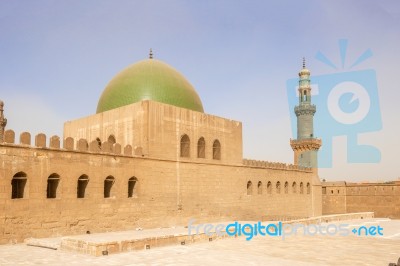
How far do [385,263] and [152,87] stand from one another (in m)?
11.2

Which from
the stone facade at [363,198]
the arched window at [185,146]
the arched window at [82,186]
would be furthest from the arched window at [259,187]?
the stone facade at [363,198]

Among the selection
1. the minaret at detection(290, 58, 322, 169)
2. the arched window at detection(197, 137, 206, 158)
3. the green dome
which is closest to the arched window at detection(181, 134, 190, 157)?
the arched window at detection(197, 137, 206, 158)

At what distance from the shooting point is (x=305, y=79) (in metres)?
34.4

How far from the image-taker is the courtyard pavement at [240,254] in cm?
783

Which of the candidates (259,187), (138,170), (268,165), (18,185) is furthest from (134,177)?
(268,165)

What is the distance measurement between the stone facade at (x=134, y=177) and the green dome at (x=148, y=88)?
36.8 inches

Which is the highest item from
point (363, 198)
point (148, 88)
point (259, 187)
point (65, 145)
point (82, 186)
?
point (148, 88)

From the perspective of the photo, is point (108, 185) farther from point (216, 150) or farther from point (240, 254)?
point (216, 150)

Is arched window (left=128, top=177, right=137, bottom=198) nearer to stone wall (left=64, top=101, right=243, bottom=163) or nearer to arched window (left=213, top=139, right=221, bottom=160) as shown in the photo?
stone wall (left=64, top=101, right=243, bottom=163)

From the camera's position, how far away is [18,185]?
1073 centimetres

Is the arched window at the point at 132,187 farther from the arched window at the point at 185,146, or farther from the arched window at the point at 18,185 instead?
the arched window at the point at 18,185

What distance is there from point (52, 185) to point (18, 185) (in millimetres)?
1000

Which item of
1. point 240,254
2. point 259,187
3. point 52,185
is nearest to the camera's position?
point 240,254

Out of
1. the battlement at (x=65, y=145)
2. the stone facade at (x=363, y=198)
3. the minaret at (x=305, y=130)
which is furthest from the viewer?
the minaret at (x=305, y=130)
